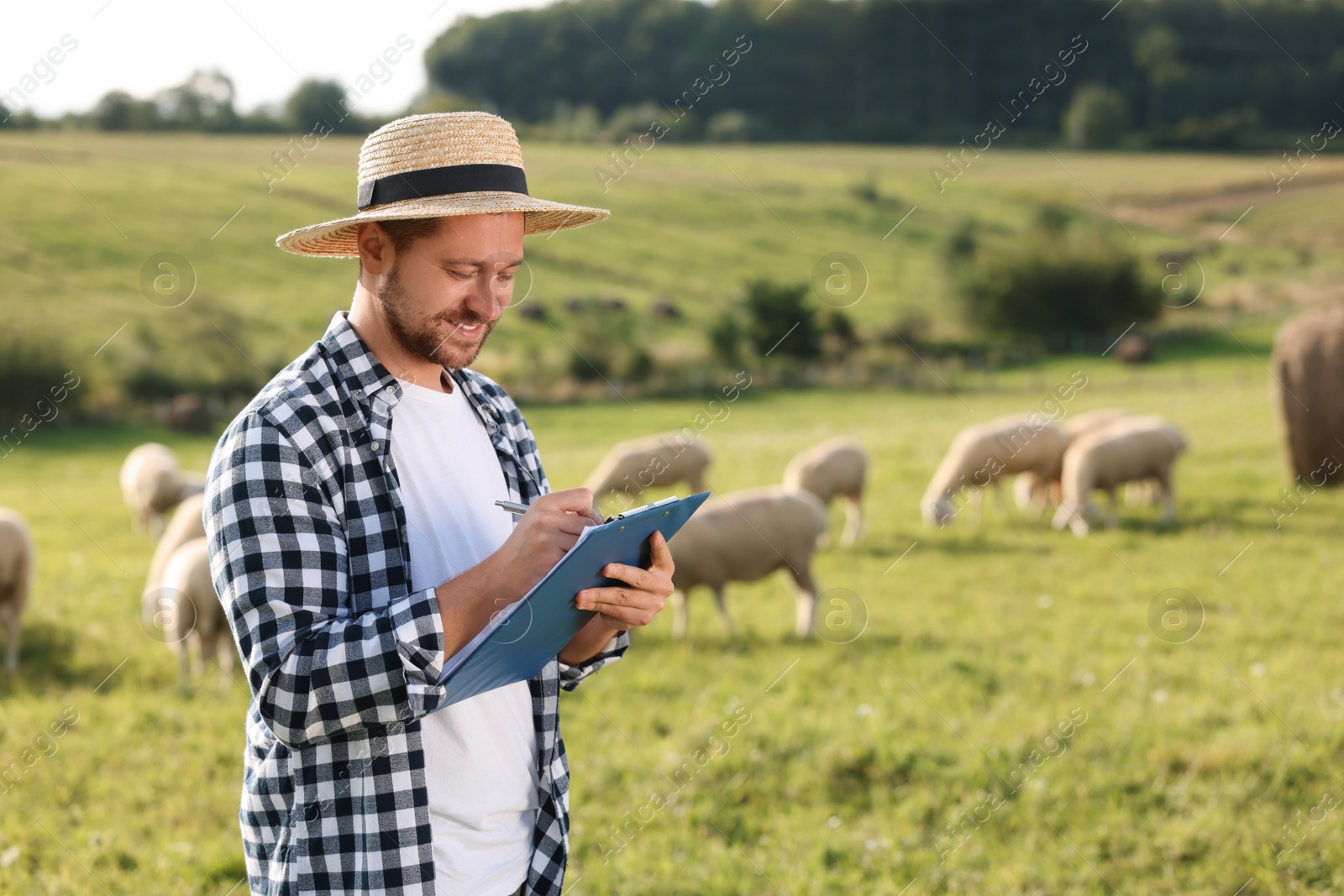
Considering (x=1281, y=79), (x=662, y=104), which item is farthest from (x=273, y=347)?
(x=1281, y=79)

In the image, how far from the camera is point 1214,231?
5788 cm

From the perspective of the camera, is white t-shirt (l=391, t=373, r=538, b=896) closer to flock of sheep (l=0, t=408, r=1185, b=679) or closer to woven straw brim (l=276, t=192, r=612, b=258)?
woven straw brim (l=276, t=192, r=612, b=258)

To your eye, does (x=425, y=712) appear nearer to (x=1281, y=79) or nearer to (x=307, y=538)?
(x=307, y=538)

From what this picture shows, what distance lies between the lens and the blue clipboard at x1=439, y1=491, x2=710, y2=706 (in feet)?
6.28

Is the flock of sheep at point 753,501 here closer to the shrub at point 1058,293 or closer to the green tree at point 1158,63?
the shrub at point 1058,293

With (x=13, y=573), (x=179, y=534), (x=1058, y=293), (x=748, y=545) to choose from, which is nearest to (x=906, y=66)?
(x=1058, y=293)

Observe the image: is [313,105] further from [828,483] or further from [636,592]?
[636,592]

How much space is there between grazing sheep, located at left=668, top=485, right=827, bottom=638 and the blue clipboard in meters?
6.60

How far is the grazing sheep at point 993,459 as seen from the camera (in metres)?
13.0

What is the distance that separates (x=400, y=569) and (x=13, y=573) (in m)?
7.82

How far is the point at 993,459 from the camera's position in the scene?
1298 centimetres

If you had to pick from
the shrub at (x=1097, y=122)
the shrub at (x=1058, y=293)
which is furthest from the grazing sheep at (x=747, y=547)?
the shrub at (x=1097, y=122)

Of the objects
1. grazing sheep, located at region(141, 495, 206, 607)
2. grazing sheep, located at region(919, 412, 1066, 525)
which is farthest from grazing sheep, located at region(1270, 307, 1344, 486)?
grazing sheep, located at region(141, 495, 206, 607)

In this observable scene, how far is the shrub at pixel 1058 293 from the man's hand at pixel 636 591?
48.3m
